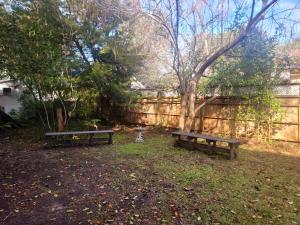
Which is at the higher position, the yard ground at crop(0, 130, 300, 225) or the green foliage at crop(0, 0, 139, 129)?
the green foliage at crop(0, 0, 139, 129)

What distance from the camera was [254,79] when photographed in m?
8.52

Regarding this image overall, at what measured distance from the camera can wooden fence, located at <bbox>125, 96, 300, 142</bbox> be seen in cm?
796

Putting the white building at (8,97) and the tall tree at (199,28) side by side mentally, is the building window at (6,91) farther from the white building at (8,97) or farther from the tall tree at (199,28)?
the tall tree at (199,28)

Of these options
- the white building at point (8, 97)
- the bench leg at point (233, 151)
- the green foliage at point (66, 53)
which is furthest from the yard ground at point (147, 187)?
the white building at point (8, 97)

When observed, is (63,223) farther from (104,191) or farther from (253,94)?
(253,94)

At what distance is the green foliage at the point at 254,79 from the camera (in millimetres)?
8328

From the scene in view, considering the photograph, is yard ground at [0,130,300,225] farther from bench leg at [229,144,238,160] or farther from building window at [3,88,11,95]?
building window at [3,88,11,95]

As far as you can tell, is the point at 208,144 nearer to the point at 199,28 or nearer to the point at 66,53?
the point at 199,28

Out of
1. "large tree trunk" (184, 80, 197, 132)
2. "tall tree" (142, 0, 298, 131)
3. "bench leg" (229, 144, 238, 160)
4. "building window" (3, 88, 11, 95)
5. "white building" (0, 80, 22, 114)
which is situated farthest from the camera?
"building window" (3, 88, 11, 95)

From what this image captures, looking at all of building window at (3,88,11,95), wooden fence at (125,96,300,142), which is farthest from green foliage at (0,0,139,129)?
building window at (3,88,11,95)

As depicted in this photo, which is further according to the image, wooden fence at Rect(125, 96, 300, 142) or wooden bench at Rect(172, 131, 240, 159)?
wooden fence at Rect(125, 96, 300, 142)

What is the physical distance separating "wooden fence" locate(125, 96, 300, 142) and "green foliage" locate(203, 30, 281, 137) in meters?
0.22

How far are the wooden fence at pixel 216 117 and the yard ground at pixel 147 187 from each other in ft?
3.30

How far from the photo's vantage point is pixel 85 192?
164 inches
